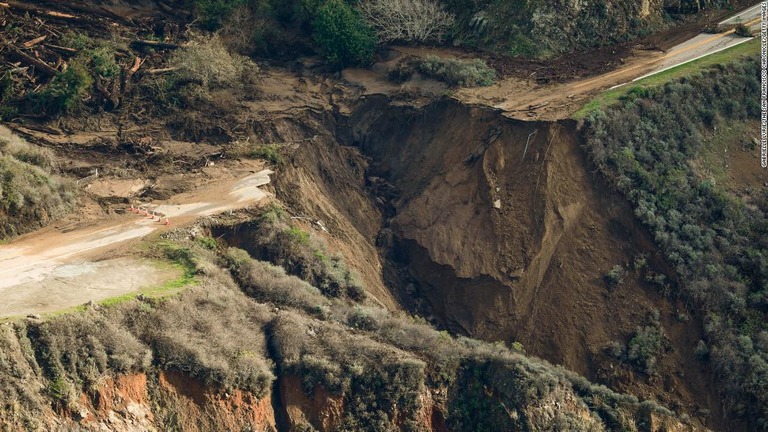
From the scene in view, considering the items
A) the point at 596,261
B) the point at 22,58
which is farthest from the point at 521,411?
the point at 22,58

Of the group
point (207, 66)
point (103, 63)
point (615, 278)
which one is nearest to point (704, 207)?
point (615, 278)

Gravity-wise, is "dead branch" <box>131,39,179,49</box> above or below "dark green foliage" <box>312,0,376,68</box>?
above

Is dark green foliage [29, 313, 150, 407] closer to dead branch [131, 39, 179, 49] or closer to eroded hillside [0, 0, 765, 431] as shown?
→ eroded hillside [0, 0, 765, 431]

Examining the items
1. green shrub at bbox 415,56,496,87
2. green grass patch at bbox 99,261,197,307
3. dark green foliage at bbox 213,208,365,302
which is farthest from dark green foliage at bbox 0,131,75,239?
green shrub at bbox 415,56,496,87

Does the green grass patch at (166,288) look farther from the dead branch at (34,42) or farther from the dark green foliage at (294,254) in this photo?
the dead branch at (34,42)

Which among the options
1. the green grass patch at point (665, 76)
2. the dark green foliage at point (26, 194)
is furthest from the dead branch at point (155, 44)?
the green grass patch at point (665, 76)

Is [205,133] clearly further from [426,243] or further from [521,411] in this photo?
[521,411]

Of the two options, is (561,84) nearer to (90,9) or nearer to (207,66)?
(207,66)
